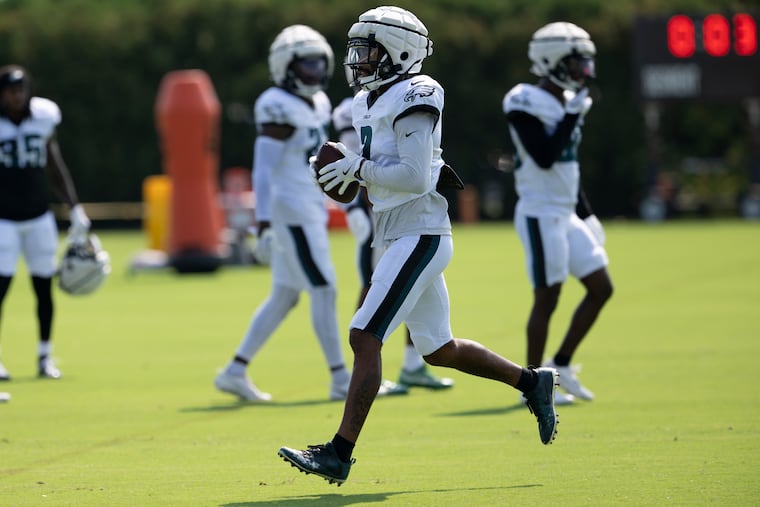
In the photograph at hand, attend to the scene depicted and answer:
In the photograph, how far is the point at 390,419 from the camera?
324 inches

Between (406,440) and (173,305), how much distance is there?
361 inches

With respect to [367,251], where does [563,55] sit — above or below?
above

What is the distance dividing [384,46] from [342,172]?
59 cm

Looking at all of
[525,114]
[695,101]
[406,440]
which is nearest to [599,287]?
[525,114]

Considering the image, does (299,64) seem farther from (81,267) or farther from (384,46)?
(384,46)

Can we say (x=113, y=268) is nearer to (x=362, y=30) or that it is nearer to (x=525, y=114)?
(x=525, y=114)

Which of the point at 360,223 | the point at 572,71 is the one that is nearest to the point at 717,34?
the point at 360,223

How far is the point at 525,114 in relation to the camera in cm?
855

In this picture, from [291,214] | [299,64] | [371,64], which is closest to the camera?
[371,64]

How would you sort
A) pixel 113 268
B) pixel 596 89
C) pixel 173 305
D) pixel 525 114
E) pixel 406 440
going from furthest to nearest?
pixel 596 89 < pixel 113 268 < pixel 173 305 < pixel 525 114 < pixel 406 440

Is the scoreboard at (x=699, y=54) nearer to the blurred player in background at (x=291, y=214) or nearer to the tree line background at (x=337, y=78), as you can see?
the tree line background at (x=337, y=78)

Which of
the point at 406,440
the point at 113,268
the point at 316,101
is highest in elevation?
the point at 316,101

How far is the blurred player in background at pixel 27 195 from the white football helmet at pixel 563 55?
349 cm

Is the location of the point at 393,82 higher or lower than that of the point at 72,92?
higher
